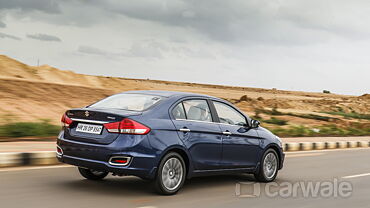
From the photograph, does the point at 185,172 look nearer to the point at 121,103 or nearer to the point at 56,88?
the point at 121,103

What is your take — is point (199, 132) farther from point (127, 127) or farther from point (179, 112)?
point (127, 127)

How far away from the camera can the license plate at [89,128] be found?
23.6 ft

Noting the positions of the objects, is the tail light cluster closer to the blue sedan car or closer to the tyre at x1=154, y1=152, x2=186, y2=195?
the blue sedan car

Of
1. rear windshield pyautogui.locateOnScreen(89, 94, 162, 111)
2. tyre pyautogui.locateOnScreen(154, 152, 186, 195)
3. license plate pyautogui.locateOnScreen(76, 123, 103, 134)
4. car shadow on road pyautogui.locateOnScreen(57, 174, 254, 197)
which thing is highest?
rear windshield pyautogui.locateOnScreen(89, 94, 162, 111)

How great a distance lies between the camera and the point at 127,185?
324 inches

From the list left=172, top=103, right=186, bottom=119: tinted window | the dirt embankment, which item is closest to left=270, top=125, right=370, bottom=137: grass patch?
the dirt embankment

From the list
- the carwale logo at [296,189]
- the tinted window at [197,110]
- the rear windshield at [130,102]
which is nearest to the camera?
the rear windshield at [130,102]

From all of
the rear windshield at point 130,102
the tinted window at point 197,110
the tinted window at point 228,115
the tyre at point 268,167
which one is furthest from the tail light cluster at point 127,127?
the tyre at point 268,167

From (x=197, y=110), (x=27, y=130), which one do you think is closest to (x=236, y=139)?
(x=197, y=110)

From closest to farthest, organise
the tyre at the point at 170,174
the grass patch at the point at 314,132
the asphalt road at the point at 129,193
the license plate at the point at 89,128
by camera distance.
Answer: the asphalt road at the point at 129,193 → the license plate at the point at 89,128 → the tyre at the point at 170,174 → the grass patch at the point at 314,132

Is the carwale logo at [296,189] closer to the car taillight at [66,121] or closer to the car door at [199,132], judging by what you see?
the car door at [199,132]

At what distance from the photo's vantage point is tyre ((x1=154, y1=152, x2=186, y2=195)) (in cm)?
732

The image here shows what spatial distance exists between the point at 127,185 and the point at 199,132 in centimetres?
138

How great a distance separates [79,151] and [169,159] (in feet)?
3.96
